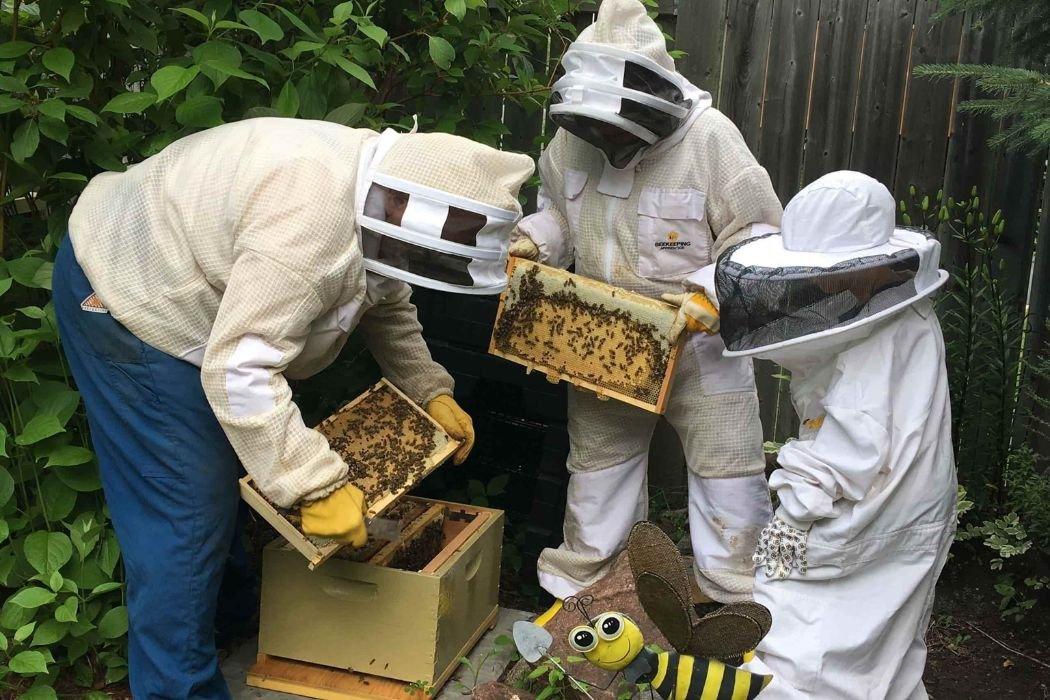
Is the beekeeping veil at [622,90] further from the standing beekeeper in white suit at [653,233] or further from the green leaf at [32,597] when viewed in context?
the green leaf at [32,597]

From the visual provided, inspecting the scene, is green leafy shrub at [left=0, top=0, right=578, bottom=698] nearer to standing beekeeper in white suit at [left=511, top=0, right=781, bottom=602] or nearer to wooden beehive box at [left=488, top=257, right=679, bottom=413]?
standing beekeeper in white suit at [left=511, top=0, right=781, bottom=602]

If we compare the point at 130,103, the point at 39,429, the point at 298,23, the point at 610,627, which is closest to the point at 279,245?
the point at 130,103

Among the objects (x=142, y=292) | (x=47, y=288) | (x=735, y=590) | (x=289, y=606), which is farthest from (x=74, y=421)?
(x=735, y=590)

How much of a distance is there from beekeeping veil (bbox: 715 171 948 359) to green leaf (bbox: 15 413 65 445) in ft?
6.62

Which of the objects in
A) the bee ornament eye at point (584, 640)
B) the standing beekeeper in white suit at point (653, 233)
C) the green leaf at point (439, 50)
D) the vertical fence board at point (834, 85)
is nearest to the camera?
the bee ornament eye at point (584, 640)

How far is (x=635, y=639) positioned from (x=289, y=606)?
1.39 m

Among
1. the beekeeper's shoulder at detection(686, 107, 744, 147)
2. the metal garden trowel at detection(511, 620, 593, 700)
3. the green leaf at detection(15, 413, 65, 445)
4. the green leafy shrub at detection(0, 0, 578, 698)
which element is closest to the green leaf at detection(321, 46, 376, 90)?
the green leafy shrub at detection(0, 0, 578, 698)

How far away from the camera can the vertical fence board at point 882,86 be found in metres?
4.48

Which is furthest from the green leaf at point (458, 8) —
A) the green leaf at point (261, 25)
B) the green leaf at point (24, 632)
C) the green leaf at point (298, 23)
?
the green leaf at point (24, 632)

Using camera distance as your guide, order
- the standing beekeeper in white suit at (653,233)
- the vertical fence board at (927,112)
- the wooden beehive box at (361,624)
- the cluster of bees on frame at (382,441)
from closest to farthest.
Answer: the cluster of bees on frame at (382,441)
the wooden beehive box at (361,624)
the standing beekeeper in white suit at (653,233)
the vertical fence board at (927,112)

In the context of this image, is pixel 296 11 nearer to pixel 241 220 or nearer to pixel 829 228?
pixel 241 220

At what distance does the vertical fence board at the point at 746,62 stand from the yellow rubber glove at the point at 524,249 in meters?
1.80

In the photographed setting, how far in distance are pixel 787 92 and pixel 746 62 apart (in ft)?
0.83

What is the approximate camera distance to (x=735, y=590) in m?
3.49
